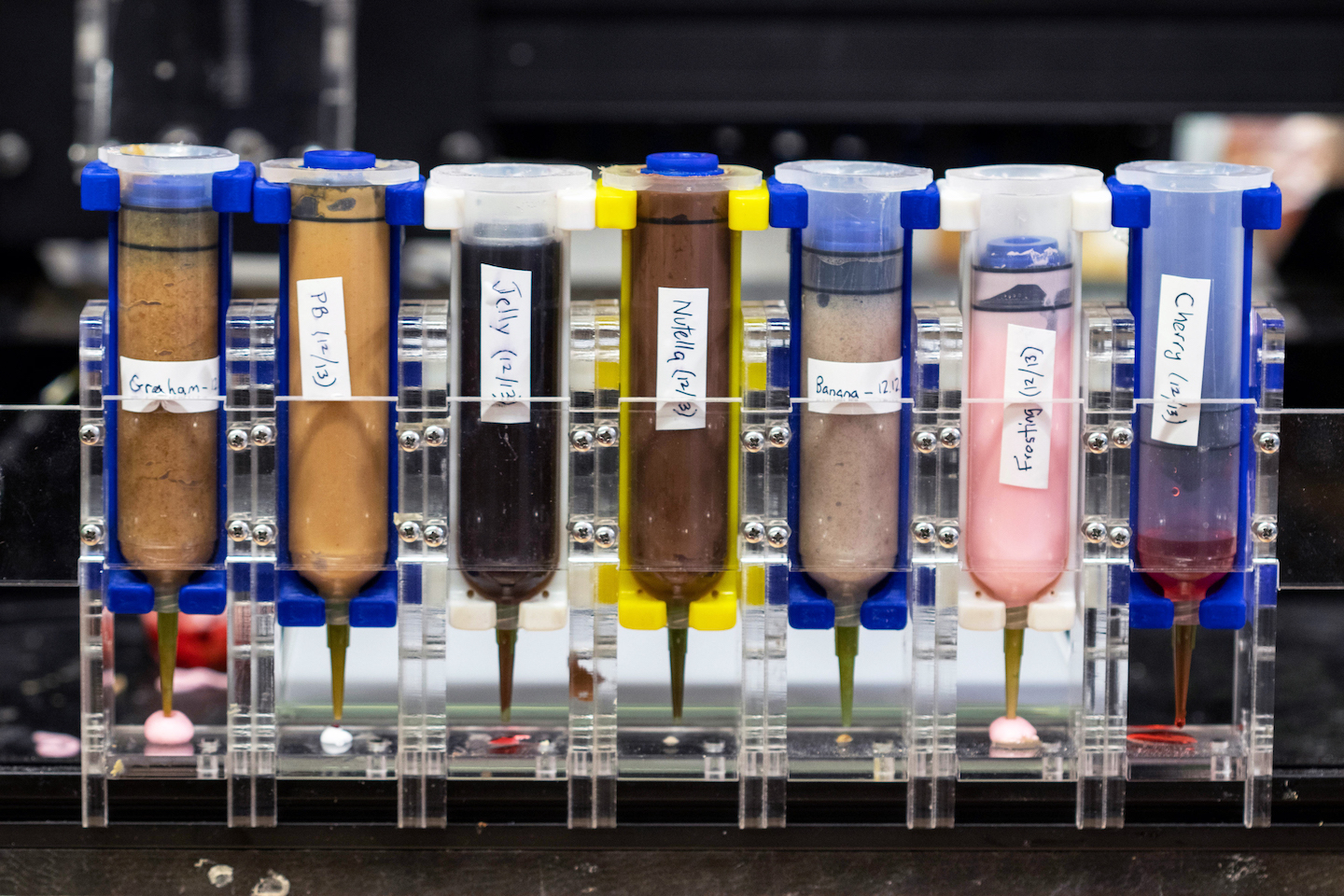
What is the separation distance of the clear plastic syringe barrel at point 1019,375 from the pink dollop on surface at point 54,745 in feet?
2.50

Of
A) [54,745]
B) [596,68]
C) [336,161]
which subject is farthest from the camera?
[596,68]

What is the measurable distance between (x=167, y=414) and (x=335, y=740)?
0.29 metres

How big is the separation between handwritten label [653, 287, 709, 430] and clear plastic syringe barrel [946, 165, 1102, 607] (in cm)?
21

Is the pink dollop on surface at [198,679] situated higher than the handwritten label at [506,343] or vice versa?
the handwritten label at [506,343]

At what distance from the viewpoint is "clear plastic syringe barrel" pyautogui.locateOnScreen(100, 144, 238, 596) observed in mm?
1201

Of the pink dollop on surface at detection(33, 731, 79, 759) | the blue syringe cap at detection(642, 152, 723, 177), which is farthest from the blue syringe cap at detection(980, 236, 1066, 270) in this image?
the pink dollop on surface at detection(33, 731, 79, 759)

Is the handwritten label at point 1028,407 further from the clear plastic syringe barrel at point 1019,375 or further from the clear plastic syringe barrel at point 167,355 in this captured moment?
the clear plastic syringe barrel at point 167,355

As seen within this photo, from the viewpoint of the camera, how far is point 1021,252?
3.98ft

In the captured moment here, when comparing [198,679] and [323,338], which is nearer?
[323,338]

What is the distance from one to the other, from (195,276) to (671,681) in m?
0.50

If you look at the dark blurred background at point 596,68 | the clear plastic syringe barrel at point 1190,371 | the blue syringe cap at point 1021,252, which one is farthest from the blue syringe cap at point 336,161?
the dark blurred background at point 596,68

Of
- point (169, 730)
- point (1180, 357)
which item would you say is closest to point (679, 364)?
point (1180, 357)

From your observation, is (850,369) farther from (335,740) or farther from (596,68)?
(596,68)

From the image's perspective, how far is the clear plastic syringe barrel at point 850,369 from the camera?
1209 millimetres
